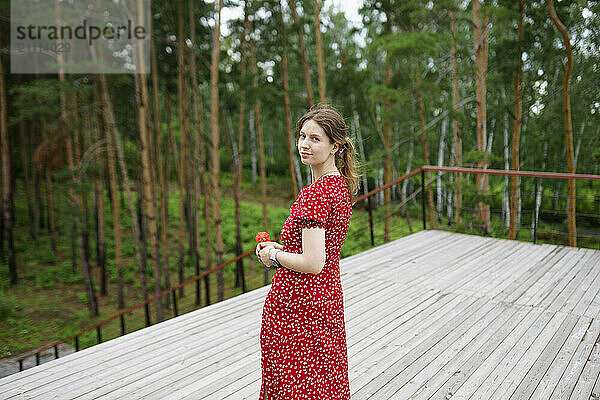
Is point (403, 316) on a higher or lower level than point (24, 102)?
lower

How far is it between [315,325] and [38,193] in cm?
1499

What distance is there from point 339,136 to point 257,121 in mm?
9911

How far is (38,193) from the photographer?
14.2 m

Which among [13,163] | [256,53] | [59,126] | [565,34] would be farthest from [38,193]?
[565,34]

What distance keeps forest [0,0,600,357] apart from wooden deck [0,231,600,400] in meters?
2.66

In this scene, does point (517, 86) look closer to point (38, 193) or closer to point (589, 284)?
point (589, 284)

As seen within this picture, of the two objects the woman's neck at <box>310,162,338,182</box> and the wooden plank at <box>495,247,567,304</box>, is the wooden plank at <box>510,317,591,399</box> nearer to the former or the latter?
the wooden plank at <box>495,247,567,304</box>

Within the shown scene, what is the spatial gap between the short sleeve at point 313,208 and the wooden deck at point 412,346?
4.36 ft

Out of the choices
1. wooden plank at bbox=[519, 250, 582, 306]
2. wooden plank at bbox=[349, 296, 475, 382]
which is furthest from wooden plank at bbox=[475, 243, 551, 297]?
wooden plank at bbox=[349, 296, 475, 382]

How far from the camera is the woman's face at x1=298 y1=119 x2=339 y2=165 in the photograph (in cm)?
154

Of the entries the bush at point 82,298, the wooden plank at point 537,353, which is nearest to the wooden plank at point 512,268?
the wooden plank at point 537,353

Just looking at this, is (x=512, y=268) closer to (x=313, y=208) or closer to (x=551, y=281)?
(x=551, y=281)

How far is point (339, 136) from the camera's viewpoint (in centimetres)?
156

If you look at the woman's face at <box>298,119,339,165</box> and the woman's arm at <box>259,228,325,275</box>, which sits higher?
the woman's face at <box>298,119,339,165</box>
